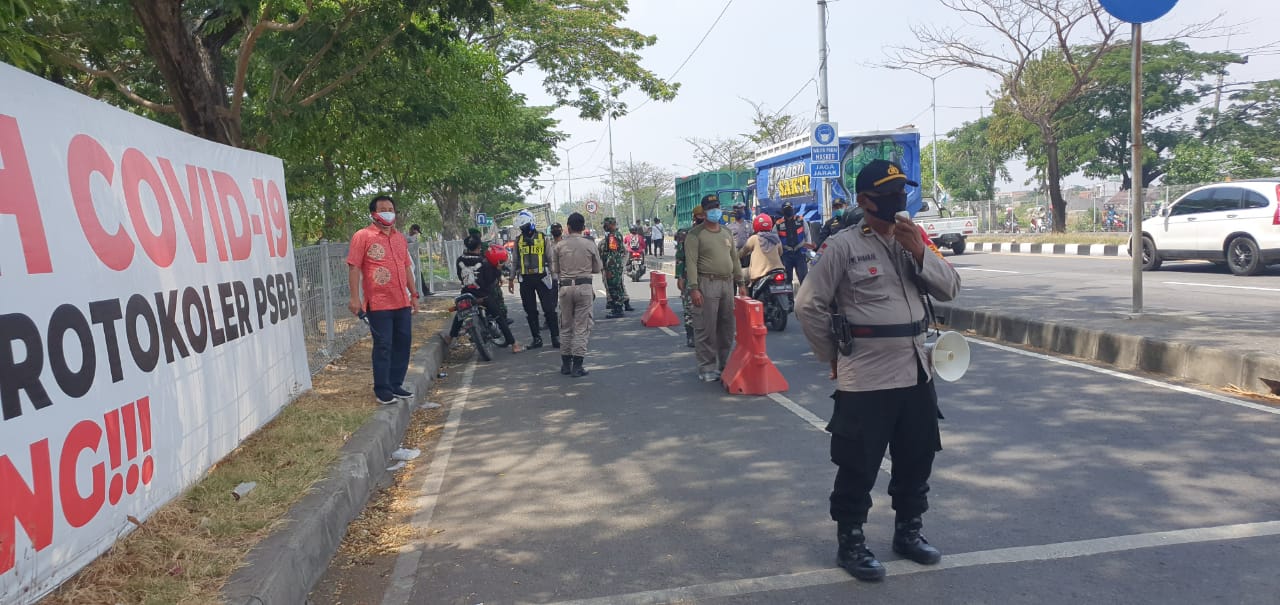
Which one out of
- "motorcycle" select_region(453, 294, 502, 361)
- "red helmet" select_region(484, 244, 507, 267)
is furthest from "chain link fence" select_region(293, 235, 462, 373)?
"red helmet" select_region(484, 244, 507, 267)

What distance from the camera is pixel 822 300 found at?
3.86 meters

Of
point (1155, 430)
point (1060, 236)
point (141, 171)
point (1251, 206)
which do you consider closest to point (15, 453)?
point (141, 171)

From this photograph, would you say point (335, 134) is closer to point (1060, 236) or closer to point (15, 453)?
point (15, 453)

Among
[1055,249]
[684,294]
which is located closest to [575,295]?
[684,294]

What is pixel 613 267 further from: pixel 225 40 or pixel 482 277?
pixel 225 40

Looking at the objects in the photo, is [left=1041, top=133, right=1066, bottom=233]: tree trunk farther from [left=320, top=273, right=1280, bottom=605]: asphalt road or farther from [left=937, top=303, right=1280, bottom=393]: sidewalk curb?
[left=320, top=273, right=1280, bottom=605]: asphalt road

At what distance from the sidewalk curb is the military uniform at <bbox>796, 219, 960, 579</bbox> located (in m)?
4.62

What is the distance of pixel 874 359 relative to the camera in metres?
3.77

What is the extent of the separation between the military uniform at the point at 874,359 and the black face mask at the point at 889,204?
0.11m

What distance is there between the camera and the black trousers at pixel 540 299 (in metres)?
11.5

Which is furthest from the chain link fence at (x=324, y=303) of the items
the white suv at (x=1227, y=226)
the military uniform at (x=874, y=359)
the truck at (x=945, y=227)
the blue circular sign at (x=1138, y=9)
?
the truck at (x=945, y=227)

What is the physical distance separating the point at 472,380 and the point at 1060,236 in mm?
23649

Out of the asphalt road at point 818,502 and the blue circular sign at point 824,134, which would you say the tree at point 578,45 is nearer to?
the blue circular sign at point 824,134

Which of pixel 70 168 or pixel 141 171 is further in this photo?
pixel 141 171
